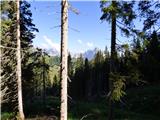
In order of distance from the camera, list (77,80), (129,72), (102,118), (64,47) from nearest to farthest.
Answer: (64,47) < (129,72) < (102,118) < (77,80)

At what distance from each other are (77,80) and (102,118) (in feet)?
271

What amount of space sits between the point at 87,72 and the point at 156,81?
141ft

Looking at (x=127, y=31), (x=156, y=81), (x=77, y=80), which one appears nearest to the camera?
(x=127, y=31)

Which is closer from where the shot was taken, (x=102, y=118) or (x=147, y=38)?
(x=147, y=38)

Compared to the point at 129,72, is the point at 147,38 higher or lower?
higher

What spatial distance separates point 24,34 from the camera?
1596 inches

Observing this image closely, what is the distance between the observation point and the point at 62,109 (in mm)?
12875

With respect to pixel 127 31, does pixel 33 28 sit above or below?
above

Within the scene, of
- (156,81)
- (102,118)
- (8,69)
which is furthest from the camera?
(156,81)

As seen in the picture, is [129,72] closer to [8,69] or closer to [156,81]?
[8,69]

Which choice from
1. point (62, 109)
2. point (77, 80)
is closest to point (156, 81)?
point (77, 80)

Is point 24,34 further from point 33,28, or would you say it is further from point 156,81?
point 156,81

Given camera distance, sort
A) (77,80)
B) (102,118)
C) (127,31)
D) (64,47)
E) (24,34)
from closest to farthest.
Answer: (64,47), (127,31), (102,118), (24,34), (77,80)

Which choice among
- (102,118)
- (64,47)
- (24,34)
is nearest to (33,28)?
(24,34)
